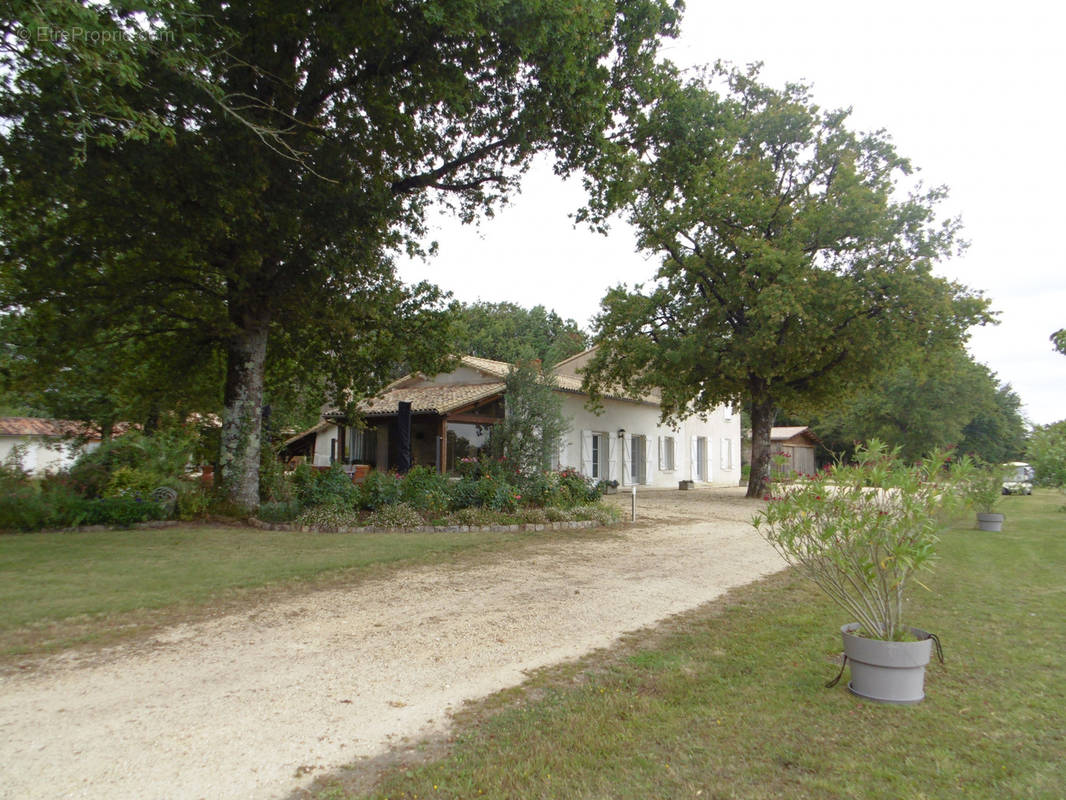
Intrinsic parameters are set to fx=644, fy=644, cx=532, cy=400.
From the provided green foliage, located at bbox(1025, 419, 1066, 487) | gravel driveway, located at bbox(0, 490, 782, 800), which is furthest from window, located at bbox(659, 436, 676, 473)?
gravel driveway, located at bbox(0, 490, 782, 800)

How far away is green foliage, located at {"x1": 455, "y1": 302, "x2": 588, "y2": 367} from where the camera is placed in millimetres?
37719

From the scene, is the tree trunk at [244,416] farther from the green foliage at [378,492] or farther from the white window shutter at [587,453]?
the white window shutter at [587,453]

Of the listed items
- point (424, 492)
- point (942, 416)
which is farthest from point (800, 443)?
point (424, 492)

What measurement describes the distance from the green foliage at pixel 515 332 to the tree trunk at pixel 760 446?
1414 centimetres

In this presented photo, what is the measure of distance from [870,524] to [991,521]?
12206mm

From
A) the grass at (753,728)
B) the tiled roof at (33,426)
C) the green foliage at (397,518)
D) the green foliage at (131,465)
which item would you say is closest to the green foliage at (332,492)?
the green foliage at (397,518)

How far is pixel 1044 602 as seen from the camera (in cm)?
627

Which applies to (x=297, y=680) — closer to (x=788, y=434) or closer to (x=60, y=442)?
(x=60, y=442)

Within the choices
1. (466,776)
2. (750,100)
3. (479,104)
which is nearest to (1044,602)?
(466,776)

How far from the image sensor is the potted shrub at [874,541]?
364 cm

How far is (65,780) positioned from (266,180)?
824 cm

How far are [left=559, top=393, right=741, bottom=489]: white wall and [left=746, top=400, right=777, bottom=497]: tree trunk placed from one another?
2.63 meters

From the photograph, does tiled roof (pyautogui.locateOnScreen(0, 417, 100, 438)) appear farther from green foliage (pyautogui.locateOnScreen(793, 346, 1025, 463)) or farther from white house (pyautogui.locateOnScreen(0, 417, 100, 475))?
green foliage (pyautogui.locateOnScreen(793, 346, 1025, 463))

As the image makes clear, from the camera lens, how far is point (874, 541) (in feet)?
12.1
